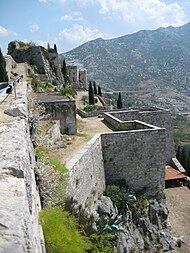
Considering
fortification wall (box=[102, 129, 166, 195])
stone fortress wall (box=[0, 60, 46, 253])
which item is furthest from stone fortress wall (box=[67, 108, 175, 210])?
stone fortress wall (box=[0, 60, 46, 253])

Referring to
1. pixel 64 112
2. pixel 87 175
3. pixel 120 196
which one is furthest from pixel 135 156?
pixel 64 112

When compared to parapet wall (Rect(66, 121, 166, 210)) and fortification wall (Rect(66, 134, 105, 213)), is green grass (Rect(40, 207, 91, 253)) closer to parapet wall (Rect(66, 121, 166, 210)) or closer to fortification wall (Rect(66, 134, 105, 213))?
fortification wall (Rect(66, 134, 105, 213))

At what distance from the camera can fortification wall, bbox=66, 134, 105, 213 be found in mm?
8164

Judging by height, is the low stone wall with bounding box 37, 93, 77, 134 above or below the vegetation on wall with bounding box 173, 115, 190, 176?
above

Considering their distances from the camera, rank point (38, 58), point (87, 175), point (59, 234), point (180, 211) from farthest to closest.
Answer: point (38, 58), point (180, 211), point (87, 175), point (59, 234)

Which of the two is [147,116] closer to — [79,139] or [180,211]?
[180,211]

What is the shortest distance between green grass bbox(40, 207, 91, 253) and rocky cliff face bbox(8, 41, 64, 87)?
121 feet

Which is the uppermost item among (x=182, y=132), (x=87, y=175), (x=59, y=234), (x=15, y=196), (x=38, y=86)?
(x=38, y=86)

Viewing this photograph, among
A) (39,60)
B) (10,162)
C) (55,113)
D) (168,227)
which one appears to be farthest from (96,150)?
(39,60)

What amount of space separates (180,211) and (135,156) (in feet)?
17.5

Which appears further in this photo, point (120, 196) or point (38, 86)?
point (38, 86)

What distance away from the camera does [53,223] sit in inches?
182

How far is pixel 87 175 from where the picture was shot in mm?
9688

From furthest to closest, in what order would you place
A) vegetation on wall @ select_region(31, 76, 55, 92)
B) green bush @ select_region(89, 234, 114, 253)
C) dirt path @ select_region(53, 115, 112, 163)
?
vegetation on wall @ select_region(31, 76, 55, 92) < dirt path @ select_region(53, 115, 112, 163) < green bush @ select_region(89, 234, 114, 253)
